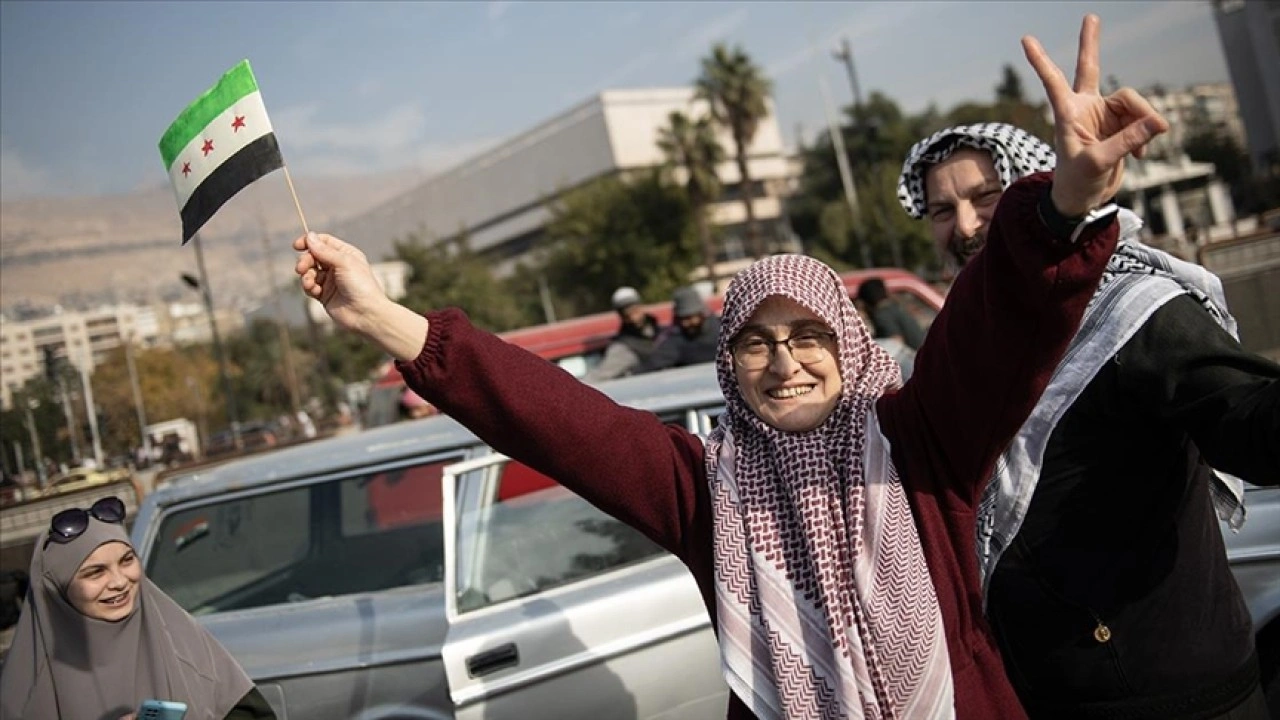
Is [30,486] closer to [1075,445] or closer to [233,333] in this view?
[1075,445]

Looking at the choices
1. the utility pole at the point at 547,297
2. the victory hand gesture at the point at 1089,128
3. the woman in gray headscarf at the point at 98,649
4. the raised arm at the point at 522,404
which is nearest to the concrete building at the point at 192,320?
the utility pole at the point at 547,297

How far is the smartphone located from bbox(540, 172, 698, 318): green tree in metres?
44.1

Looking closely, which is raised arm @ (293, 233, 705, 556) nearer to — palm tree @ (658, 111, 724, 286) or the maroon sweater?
the maroon sweater

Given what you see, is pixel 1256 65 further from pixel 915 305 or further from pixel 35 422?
pixel 35 422

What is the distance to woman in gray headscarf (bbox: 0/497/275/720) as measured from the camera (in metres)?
2.88

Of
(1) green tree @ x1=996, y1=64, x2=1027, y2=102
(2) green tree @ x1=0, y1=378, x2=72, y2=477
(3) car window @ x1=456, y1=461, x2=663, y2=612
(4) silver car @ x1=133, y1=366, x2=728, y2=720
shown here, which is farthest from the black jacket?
(1) green tree @ x1=996, y1=64, x2=1027, y2=102

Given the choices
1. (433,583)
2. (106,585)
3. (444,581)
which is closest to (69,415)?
(433,583)

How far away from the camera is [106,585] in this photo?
2.98 meters

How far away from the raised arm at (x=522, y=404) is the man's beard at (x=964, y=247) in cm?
83

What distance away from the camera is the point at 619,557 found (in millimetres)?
3848

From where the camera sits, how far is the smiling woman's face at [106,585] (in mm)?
2955

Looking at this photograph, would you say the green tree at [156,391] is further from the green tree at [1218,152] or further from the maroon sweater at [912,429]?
the green tree at [1218,152]

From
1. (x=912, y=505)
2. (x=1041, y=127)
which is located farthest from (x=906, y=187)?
(x=1041, y=127)

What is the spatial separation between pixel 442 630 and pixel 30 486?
1165 cm
